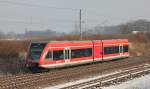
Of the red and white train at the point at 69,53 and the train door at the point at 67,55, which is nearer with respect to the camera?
the red and white train at the point at 69,53

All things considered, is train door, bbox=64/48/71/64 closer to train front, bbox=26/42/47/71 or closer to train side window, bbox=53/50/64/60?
train side window, bbox=53/50/64/60

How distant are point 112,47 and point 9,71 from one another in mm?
13425

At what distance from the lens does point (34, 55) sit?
26.1 meters

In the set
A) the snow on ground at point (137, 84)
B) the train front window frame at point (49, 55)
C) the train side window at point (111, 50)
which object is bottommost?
the snow on ground at point (137, 84)

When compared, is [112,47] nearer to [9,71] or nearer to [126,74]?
[126,74]

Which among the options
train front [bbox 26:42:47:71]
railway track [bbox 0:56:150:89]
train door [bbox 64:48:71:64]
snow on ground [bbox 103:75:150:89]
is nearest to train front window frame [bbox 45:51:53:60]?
train front [bbox 26:42:47:71]

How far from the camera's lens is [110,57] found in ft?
120

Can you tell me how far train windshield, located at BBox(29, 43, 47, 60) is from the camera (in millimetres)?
25938

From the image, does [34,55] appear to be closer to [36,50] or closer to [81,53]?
[36,50]

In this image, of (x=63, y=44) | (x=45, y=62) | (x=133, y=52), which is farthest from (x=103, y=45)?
(x=133, y=52)

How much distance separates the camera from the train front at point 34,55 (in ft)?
84.2

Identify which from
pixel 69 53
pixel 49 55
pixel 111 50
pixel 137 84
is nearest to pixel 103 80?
pixel 137 84

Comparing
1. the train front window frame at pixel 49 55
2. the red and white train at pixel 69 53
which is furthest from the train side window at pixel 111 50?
the train front window frame at pixel 49 55

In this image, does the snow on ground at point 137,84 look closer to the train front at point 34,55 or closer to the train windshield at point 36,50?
the train front at point 34,55
